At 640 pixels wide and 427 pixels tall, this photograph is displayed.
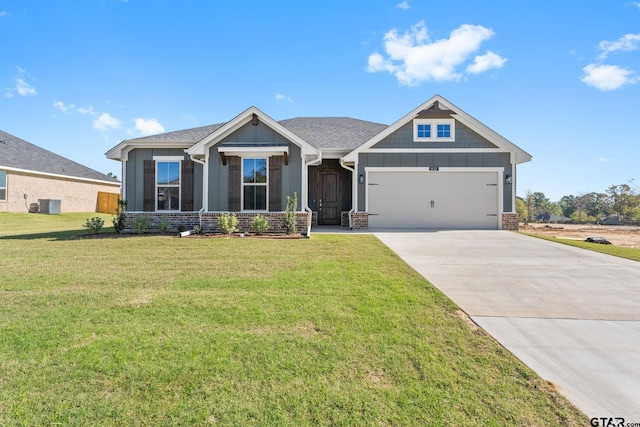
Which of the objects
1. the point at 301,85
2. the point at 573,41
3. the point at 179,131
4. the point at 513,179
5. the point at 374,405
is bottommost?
the point at 374,405

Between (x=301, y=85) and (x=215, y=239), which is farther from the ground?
(x=301, y=85)

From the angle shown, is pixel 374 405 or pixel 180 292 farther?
pixel 180 292

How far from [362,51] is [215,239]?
35.2ft

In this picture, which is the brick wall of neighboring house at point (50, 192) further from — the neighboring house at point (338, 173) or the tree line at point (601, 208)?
the tree line at point (601, 208)

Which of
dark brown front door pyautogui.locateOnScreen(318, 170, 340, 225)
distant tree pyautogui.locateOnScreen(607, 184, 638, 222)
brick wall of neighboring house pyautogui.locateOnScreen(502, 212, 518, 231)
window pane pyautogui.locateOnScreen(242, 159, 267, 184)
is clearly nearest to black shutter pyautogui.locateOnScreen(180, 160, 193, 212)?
window pane pyautogui.locateOnScreen(242, 159, 267, 184)

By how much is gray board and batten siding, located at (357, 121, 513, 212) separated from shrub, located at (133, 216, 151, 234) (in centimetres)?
810

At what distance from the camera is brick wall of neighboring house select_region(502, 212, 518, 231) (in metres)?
11.9

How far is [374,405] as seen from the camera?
5.99ft

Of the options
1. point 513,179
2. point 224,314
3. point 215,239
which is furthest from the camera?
point 513,179

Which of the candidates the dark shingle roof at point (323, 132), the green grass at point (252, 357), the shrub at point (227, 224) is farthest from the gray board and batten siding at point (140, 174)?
the green grass at point (252, 357)

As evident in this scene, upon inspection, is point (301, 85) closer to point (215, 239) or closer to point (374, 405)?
point (215, 239)

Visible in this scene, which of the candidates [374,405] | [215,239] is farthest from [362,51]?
[374,405]

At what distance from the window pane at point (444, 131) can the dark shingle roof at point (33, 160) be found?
25.7 metres

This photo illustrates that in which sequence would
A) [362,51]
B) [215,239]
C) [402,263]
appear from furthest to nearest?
1. [362,51]
2. [215,239]
3. [402,263]
